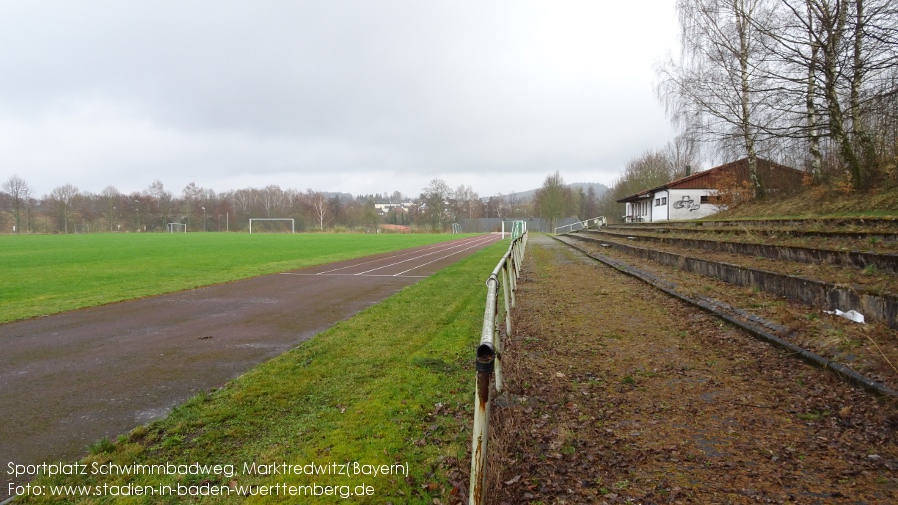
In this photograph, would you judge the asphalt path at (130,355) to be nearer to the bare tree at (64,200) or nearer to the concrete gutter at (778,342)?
the concrete gutter at (778,342)

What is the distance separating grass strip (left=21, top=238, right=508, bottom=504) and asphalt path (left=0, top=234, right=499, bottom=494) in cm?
42

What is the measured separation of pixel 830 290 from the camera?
19.1ft

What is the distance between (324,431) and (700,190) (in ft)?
126

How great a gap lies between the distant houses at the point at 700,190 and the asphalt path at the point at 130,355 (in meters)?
19.3

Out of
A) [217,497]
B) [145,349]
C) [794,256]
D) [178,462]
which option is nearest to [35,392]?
[145,349]

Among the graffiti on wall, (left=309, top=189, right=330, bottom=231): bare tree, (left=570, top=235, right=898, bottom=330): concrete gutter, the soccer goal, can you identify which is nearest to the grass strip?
(left=570, top=235, right=898, bottom=330): concrete gutter

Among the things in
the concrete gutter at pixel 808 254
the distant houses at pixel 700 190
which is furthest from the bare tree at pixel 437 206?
the concrete gutter at pixel 808 254

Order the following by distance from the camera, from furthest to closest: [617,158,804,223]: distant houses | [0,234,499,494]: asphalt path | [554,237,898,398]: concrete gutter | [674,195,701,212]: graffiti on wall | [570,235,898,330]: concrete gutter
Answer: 1. [674,195,701,212]: graffiti on wall
2. [617,158,804,223]: distant houses
3. [570,235,898,330]: concrete gutter
4. [0,234,499,494]: asphalt path
5. [554,237,898,398]: concrete gutter

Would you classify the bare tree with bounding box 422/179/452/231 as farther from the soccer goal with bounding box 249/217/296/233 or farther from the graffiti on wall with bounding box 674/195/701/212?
the graffiti on wall with bounding box 674/195/701/212

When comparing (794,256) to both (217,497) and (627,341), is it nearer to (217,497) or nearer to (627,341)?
(627,341)

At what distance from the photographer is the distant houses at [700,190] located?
2162cm

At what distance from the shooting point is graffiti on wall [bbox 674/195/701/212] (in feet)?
117

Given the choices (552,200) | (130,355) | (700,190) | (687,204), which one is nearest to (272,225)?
(552,200)

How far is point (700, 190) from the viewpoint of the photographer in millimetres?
36250
